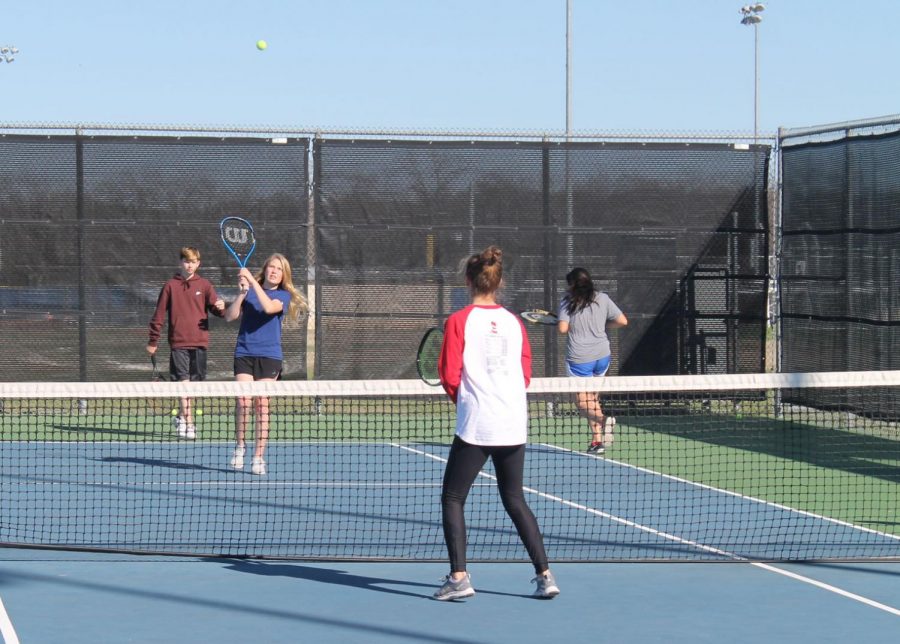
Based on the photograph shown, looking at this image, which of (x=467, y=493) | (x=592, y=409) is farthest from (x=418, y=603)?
(x=592, y=409)

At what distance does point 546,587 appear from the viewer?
5246 millimetres

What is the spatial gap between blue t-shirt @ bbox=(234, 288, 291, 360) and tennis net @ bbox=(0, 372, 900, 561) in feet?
2.14

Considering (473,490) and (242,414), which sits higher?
(242,414)

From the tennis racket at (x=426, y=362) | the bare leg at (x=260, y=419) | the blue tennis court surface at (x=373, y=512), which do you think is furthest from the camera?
the bare leg at (x=260, y=419)

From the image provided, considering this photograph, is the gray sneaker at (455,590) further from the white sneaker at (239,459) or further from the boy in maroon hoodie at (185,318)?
the boy in maroon hoodie at (185,318)

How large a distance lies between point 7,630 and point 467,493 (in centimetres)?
178

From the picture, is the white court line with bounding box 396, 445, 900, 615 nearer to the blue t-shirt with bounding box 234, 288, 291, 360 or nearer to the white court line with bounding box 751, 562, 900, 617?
the white court line with bounding box 751, 562, 900, 617

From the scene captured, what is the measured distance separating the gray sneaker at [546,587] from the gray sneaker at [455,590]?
269mm

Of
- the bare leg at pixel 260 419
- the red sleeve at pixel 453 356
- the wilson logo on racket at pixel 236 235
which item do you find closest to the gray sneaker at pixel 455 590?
the red sleeve at pixel 453 356

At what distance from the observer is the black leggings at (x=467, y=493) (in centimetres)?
518

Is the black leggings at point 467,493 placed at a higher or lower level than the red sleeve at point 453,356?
lower

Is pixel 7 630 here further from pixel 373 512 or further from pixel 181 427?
pixel 181 427

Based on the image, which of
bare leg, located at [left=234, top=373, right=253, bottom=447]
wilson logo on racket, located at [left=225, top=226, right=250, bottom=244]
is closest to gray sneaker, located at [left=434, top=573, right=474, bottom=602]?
bare leg, located at [left=234, top=373, right=253, bottom=447]

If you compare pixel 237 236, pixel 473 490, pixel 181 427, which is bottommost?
pixel 473 490
